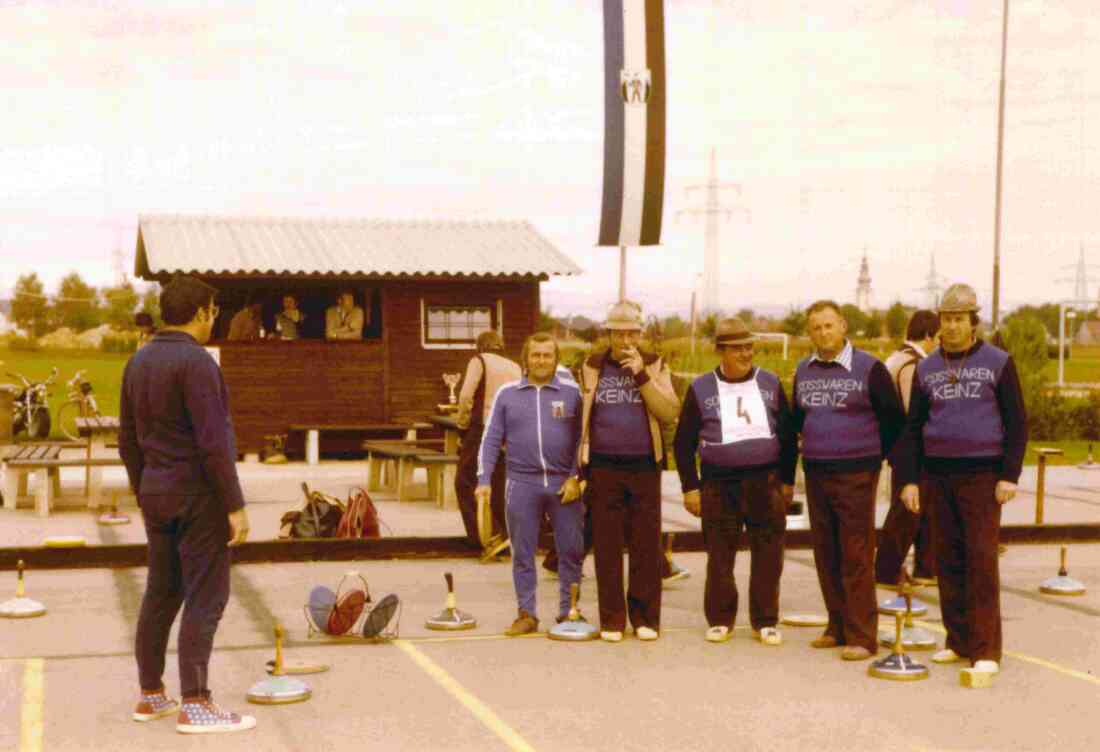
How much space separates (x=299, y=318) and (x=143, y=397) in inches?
652

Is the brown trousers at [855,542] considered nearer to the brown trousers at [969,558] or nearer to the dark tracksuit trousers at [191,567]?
the brown trousers at [969,558]

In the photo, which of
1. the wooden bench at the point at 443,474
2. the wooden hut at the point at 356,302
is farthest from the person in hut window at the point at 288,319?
the wooden bench at the point at 443,474

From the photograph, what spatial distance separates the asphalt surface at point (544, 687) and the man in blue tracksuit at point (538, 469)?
427mm

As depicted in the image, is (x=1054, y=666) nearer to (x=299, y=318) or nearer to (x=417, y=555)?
(x=417, y=555)

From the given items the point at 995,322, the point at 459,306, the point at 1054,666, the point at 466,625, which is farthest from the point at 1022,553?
the point at 995,322

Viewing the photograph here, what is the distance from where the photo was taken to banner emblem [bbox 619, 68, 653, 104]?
13.4m

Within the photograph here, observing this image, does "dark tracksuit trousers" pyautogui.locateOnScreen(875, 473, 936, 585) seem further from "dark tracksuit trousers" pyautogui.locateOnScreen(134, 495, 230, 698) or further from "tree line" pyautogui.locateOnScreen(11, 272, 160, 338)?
"tree line" pyautogui.locateOnScreen(11, 272, 160, 338)

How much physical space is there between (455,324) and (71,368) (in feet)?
136

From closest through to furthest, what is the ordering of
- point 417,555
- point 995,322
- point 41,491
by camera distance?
1. point 417,555
2. point 41,491
3. point 995,322

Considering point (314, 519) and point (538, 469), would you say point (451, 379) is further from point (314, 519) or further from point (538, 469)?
point (538, 469)

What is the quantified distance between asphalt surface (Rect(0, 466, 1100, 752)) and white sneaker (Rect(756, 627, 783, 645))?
85 mm

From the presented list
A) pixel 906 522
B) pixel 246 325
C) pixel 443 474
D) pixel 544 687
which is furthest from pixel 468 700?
pixel 246 325

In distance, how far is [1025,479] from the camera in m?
20.3

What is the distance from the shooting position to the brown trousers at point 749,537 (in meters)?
9.06
